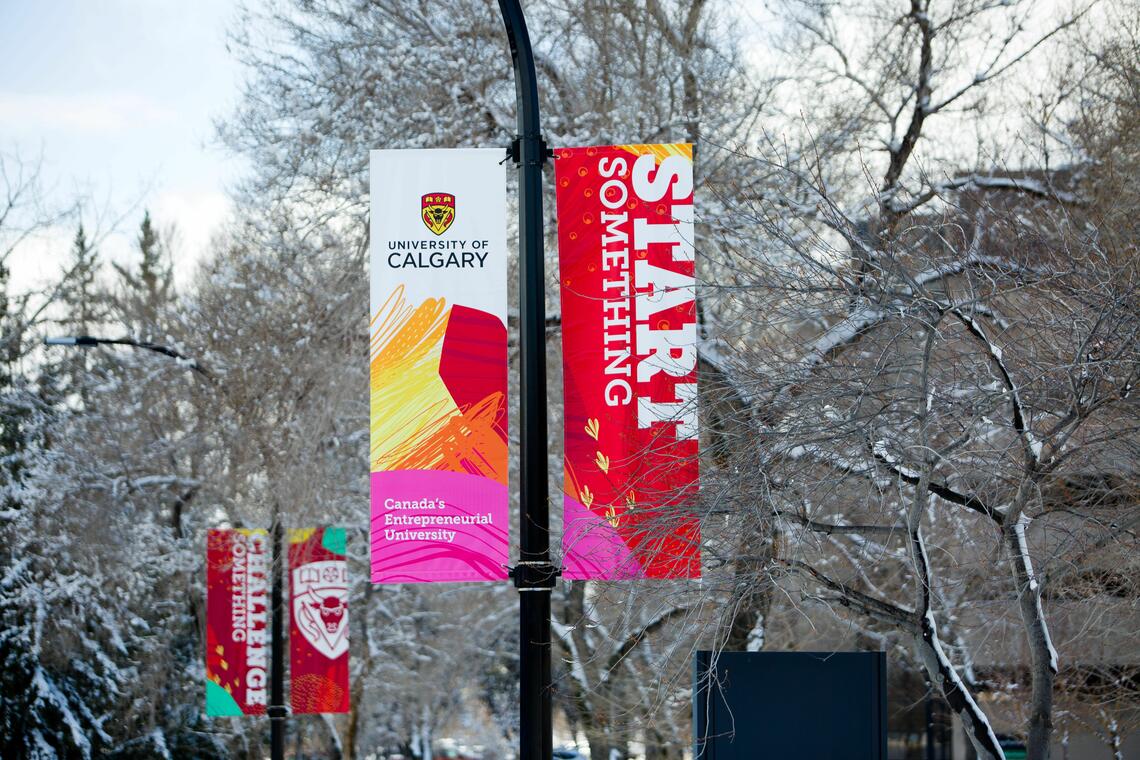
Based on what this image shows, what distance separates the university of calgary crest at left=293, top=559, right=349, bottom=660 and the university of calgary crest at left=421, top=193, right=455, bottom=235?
903 cm

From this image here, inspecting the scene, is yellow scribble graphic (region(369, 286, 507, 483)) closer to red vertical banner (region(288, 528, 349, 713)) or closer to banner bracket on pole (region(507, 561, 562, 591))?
banner bracket on pole (region(507, 561, 562, 591))

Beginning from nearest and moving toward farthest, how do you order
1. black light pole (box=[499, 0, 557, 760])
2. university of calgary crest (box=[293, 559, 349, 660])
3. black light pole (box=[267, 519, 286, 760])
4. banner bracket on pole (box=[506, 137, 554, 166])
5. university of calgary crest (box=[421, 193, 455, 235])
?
black light pole (box=[499, 0, 557, 760]), banner bracket on pole (box=[506, 137, 554, 166]), university of calgary crest (box=[421, 193, 455, 235]), university of calgary crest (box=[293, 559, 349, 660]), black light pole (box=[267, 519, 286, 760])

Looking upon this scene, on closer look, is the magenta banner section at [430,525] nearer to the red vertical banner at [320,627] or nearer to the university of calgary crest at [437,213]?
the university of calgary crest at [437,213]

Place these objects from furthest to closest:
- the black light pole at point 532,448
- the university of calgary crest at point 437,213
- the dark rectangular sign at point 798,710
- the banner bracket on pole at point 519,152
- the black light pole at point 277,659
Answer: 1. the black light pole at point 277,659
2. the university of calgary crest at point 437,213
3. the banner bracket on pole at point 519,152
4. the dark rectangular sign at point 798,710
5. the black light pole at point 532,448

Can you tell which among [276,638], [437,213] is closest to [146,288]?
[276,638]

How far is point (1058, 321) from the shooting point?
7332 mm

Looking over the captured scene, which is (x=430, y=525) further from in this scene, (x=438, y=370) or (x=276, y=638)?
(x=276, y=638)

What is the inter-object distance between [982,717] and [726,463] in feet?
6.98

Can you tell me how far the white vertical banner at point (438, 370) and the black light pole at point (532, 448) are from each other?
434mm

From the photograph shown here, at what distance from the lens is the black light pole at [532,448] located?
24.9 ft

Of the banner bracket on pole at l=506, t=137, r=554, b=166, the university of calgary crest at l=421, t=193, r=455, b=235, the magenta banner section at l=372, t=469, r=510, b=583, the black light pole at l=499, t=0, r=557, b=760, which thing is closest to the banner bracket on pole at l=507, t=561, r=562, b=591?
the black light pole at l=499, t=0, r=557, b=760

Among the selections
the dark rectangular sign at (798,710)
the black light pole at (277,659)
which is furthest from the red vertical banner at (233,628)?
the dark rectangular sign at (798,710)

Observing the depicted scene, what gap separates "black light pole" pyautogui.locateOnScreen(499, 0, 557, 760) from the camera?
24.9 feet

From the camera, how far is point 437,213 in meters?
8.61
